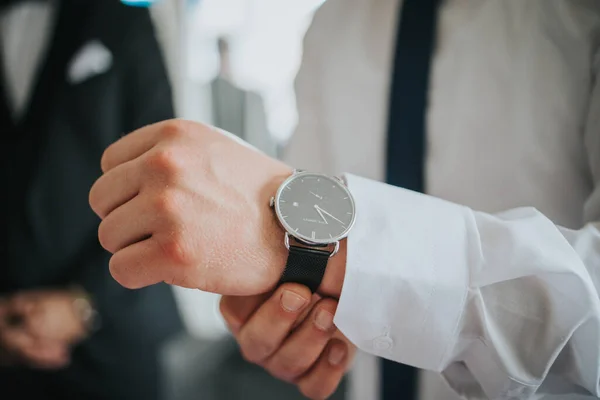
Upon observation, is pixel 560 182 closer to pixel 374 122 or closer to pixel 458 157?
pixel 458 157

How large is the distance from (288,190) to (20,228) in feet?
3.82

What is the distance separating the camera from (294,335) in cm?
66

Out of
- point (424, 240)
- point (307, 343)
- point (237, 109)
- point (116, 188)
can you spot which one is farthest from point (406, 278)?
point (237, 109)

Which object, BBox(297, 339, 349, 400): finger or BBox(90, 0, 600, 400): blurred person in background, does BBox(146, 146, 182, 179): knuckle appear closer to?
BBox(90, 0, 600, 400): blurred person in background

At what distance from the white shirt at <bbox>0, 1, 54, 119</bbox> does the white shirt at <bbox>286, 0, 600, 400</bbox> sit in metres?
1.07

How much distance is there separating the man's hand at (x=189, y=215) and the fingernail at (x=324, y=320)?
0.06m

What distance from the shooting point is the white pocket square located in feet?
4.74

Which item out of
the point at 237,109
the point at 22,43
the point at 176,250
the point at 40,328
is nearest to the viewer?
the point at 176,250

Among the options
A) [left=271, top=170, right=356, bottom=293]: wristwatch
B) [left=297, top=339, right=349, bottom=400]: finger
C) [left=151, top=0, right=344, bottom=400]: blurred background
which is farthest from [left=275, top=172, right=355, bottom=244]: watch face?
[left=151, top=0, right=344, bottom=400]: blurred background

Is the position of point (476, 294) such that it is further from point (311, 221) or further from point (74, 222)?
point (74, 222)

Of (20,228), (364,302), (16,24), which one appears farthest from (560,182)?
(16,24)

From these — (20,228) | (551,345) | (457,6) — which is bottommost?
(20,228)

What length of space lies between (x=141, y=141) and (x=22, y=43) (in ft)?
4.53

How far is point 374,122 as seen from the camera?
0.93 metres
